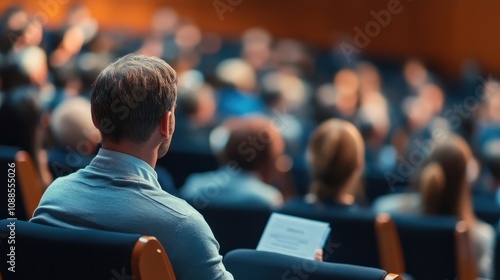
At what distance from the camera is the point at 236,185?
432cm

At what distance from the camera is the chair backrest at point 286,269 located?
2008 millimetres

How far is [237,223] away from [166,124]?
1.24 m

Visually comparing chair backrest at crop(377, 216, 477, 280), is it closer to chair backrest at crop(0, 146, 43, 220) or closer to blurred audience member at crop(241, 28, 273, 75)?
chair backrest at crop(0, 146, 43, 220)

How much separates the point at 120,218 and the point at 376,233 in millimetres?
1405

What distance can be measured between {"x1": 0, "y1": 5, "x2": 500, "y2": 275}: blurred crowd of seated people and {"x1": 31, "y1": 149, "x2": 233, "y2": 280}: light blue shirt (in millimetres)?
161

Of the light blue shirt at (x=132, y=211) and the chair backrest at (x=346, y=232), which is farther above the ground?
the light blue shirt at (x=132, y=211)

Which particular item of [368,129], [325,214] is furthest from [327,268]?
[368,129]

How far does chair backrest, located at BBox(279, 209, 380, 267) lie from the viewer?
3.21 meters

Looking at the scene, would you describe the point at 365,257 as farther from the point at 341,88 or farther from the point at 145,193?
the point at 341,88

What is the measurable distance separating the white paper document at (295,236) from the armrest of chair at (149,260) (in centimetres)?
58

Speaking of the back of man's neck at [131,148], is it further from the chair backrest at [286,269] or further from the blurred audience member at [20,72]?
the blurred audience member at [20,72]

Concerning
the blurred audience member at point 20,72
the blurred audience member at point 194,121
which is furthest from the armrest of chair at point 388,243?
the blurred audience member at point 194,121
